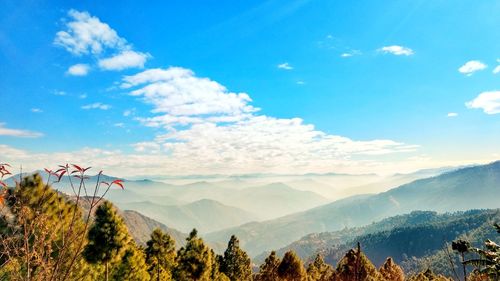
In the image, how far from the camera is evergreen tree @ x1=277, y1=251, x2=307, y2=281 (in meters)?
69.9

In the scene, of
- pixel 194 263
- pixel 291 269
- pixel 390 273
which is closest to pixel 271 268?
pixel 291 269

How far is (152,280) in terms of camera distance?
51969 mm

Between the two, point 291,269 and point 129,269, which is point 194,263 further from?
point 291,269

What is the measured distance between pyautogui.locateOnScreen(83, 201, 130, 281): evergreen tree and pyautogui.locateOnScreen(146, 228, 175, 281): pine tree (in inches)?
612

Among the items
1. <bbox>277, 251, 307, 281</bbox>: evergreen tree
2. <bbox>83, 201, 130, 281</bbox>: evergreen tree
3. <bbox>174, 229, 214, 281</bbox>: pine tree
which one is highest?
<bbox>83, 201, 130, 281</bbox>: evergreen tree

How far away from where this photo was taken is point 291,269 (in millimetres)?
70000

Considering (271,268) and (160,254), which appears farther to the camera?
(271,268)

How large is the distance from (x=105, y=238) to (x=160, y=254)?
61.9 feet

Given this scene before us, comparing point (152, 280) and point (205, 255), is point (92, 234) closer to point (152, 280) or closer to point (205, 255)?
point (152, 280)

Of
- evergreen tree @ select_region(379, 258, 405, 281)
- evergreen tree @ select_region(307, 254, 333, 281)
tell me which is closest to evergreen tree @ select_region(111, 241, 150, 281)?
evergreen tree @ select_region(307, 254, 333, 281)

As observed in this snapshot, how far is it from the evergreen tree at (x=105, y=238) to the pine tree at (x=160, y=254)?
51.0 feet

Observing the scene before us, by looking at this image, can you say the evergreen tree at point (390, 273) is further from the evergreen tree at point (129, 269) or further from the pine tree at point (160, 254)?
the evergreen tree at point (129, 269)

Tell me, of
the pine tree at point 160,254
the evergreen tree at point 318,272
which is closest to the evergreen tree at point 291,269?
the evergreen tree at point 318,272

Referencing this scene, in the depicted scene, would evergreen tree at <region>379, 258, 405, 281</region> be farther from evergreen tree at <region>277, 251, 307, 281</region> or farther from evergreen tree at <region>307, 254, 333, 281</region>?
evergreen tree at <region>277, 251, 307, 281</region>
